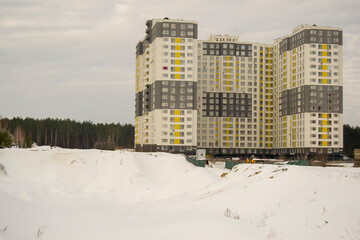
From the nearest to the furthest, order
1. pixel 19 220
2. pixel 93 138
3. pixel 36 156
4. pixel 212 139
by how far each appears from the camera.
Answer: pixel 19 220 → pixel 36 156 → pixel 212 139 → pixel 93 138

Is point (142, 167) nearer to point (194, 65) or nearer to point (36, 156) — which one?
point (36, 156)

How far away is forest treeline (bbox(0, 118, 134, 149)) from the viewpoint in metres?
158

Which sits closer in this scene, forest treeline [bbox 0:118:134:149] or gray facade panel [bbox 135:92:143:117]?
gray facade panel [bbox 135:92:143:117]

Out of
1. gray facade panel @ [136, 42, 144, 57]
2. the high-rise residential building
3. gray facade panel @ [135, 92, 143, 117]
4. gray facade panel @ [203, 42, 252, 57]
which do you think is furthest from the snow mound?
gray facade panel @ [203, 42, 252, 57]

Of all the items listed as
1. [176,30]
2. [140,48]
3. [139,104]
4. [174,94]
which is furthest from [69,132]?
[176,30]

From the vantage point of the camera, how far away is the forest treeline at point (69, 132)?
157500 mm

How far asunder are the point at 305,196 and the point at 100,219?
1087cm

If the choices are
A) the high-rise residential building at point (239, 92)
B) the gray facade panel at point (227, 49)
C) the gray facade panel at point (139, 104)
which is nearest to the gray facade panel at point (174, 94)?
the high-rise residential building at point (239, 92)

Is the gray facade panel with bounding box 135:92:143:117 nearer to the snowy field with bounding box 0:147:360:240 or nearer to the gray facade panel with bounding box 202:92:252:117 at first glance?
the gray facade panel with bounding box 202:92:252:117

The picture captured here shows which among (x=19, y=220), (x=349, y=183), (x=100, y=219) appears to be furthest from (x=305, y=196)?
(x=19, y=220)

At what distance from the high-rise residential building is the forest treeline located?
153 feet

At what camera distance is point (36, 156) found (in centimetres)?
4700

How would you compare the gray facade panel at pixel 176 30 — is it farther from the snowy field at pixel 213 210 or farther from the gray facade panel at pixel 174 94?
the snowy field at pixel 213 210

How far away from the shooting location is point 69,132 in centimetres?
16762
